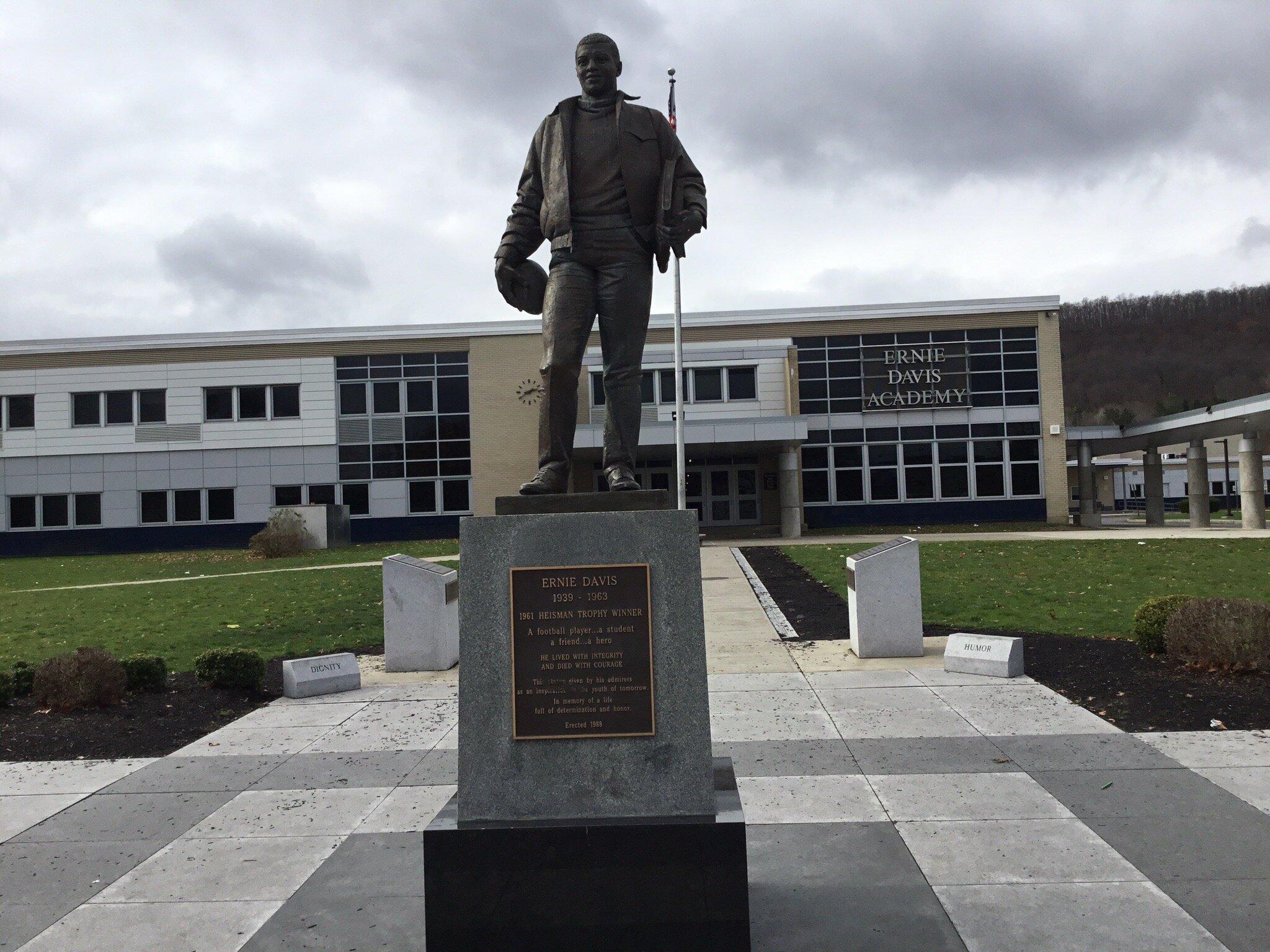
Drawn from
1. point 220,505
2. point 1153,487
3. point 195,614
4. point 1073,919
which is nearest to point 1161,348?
point 1153,487

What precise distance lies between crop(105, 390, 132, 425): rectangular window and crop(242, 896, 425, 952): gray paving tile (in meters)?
41.7

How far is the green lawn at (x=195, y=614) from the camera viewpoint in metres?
13.3

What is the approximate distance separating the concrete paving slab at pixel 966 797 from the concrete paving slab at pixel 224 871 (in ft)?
10.6

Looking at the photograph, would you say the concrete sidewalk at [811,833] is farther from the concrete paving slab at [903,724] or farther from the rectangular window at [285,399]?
the rectangular window at [285,399]

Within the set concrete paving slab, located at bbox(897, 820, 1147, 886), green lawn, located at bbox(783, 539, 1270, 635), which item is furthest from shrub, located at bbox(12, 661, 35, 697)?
green lawn, located at bbox(783, 539, 1270, 635)

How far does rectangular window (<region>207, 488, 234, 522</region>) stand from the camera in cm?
4062

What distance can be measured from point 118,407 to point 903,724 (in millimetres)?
41252

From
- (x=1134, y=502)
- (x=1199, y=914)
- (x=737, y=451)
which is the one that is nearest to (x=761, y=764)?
(x=1199, y=914)

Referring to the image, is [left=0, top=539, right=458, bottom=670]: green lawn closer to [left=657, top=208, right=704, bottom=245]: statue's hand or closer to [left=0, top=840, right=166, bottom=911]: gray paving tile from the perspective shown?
[left=0, top=840, right=166, bottom=911]: gray paving tile

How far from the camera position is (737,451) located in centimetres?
3944

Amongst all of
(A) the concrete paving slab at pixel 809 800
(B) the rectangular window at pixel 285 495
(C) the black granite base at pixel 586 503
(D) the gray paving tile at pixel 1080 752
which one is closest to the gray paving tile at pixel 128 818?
(C) the black granite base at pixel 586 503

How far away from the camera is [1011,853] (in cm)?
484

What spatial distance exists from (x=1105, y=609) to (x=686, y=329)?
27479mm

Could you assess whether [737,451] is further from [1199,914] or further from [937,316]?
[1199,914]
